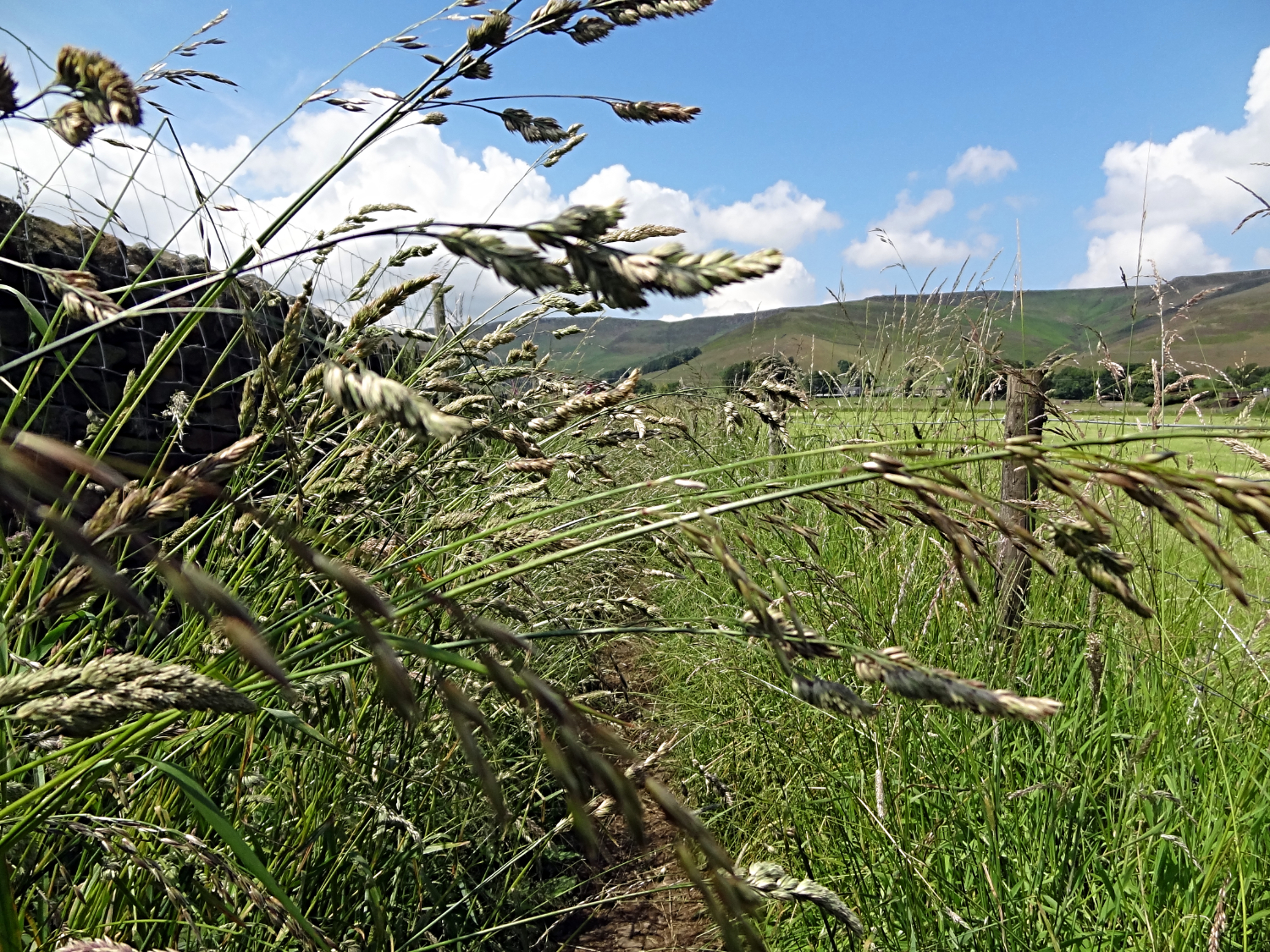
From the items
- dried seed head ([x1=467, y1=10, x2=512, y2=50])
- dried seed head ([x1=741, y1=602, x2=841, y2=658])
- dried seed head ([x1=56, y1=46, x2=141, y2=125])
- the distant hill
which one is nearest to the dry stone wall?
the distant hill

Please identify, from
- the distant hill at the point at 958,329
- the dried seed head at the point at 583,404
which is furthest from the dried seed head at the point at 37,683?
the distant hill at the point at 958,329

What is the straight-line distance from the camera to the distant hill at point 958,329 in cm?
365

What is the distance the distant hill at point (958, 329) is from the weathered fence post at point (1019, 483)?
0.28 meters

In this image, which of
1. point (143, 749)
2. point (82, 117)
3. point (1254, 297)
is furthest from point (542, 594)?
point (1254, 297)

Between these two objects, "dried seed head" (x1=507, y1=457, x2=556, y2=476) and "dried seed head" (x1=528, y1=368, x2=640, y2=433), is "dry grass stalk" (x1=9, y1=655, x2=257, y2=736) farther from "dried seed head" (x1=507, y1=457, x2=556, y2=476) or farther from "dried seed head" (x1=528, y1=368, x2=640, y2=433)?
"dried seed head" (x1=528, y1=368, x2=640, y2=433)

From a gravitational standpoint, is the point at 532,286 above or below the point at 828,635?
above

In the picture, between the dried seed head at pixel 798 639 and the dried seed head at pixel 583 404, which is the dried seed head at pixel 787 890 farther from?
the dried seed head at pixel 583 404

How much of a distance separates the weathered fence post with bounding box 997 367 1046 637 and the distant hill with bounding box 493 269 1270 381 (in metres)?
0.28

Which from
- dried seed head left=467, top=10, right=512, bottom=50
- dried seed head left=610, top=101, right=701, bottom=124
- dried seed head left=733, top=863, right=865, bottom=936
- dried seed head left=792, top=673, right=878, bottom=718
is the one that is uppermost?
dried seed head left=467, top=10, right=512, bottom=50

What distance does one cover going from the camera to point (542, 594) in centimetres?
298

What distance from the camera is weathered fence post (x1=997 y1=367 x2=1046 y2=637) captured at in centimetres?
251

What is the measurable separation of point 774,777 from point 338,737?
136 centimetres

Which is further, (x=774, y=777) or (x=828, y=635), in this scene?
(x=828, y=635)

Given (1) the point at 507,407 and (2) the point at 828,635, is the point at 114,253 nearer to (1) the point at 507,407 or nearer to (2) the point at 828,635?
(1) the point at 507,407
